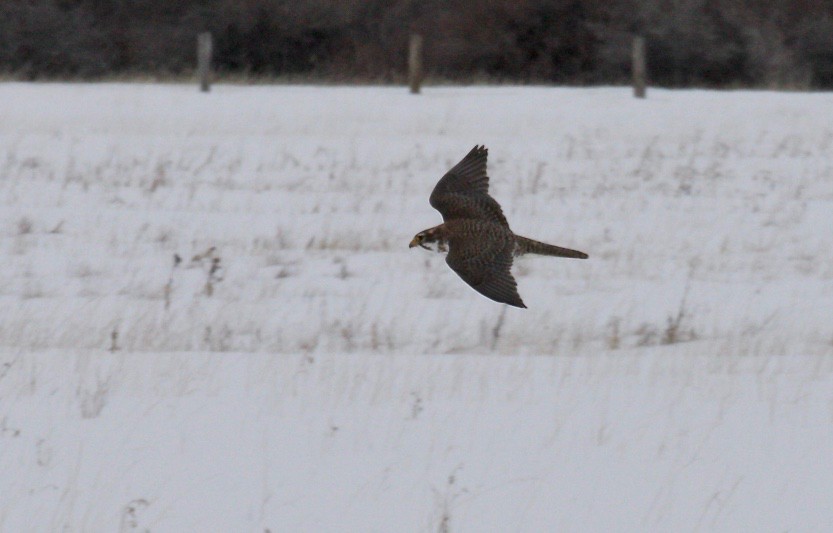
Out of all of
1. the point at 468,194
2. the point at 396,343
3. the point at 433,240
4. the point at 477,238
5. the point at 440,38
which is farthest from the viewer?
the point at 440,38

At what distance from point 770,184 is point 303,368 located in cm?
732

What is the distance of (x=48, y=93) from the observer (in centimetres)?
1886

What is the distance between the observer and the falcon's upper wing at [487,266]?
5.06 metres

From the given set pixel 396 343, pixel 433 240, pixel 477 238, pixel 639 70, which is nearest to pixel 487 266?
pixel 477 238

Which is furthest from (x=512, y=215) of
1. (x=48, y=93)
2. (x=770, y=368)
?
(x=48, y=93)

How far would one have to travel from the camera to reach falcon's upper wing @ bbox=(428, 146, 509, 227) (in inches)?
228

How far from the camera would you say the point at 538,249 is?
578 cm

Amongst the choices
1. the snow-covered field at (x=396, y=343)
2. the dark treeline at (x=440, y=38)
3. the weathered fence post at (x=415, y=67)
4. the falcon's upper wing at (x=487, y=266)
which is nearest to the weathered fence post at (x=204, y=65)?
the weathered fence post at (x=415, y=67)

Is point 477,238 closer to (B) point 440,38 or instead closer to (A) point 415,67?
(A) point 415,67

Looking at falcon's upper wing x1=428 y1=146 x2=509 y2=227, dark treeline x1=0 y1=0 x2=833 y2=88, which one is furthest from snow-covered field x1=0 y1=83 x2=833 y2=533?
dark treeline x1=0 y1=0 x2=833 y2=88

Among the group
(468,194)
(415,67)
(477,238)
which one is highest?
(415,67)

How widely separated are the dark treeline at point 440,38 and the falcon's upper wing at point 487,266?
18.7m

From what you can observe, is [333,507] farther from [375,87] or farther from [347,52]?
[347,52]

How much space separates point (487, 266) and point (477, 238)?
247 millimetres
